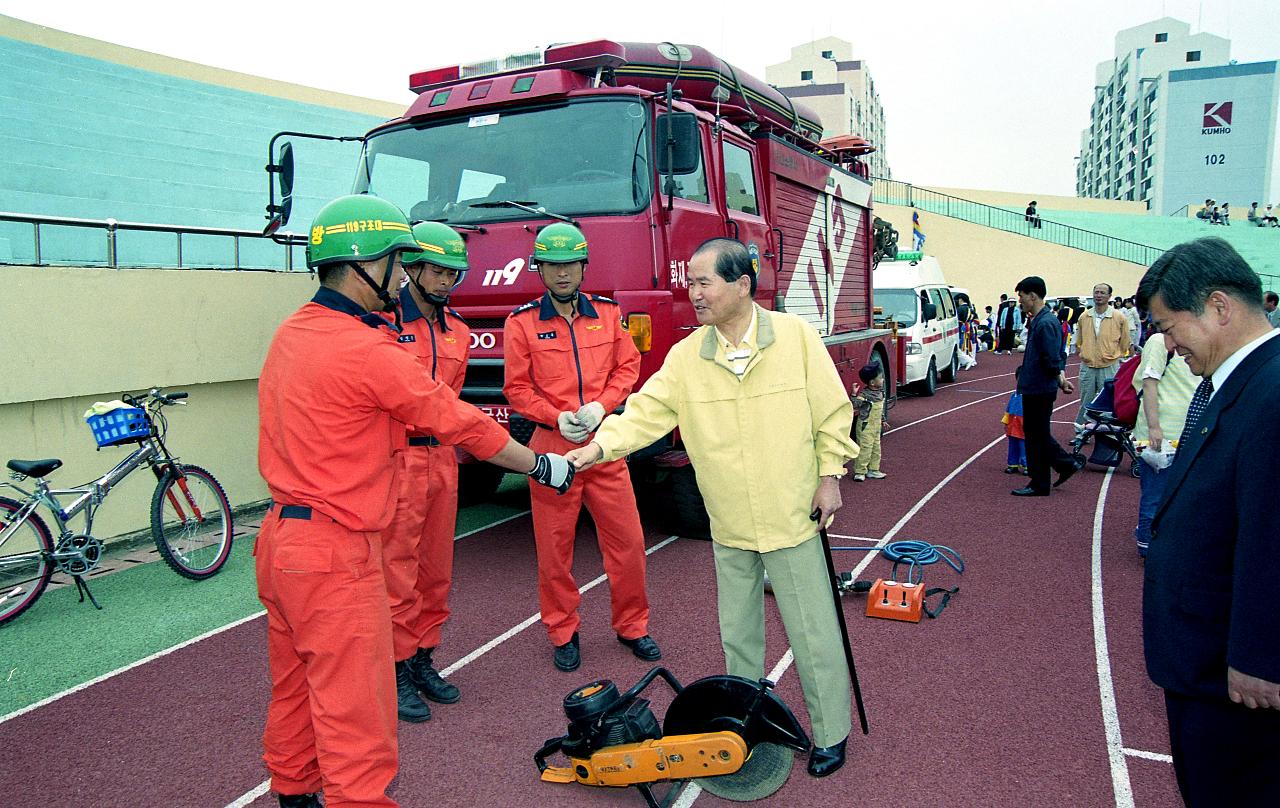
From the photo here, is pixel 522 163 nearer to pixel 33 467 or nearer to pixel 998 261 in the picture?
pixel 33 467

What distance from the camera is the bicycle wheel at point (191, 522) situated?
5855 millimetres

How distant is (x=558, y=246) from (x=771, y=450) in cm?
179

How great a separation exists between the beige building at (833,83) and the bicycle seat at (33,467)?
66343mm

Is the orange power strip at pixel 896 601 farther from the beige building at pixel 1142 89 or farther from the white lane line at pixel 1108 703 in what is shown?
the beige building at pixel 1142 89

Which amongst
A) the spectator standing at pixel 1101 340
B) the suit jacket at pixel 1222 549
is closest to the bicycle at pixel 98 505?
the suit jacket at pixel 1222 549

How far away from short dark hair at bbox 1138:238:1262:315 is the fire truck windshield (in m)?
3.72

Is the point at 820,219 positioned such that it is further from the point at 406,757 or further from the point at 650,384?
the point at 406,757

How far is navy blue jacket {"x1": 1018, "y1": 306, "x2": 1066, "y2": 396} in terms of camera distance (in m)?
7.79

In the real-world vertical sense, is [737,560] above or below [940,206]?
below

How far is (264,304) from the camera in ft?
25.2

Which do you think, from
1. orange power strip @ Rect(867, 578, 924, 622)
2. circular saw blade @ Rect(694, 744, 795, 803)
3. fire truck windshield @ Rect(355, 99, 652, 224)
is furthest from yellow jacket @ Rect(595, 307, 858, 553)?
fire truck windshield @ Rect(355, 99, 652, 224)

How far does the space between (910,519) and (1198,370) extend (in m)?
5.43

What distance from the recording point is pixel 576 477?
4496 millimetres

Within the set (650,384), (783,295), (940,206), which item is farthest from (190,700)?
(940,206)
